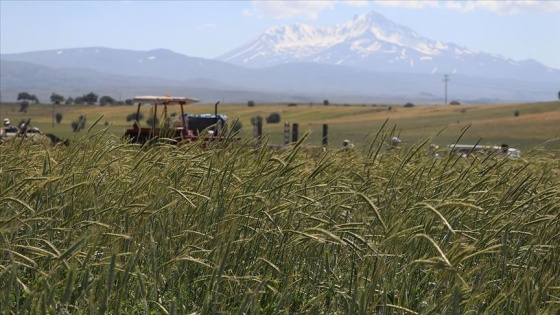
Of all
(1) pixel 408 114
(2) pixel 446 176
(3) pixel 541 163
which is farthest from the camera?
(1) pixel 408 114

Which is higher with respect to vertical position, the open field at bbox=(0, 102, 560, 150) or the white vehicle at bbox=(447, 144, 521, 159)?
the white vehicle at bbox=(447, 144, 521, 159)

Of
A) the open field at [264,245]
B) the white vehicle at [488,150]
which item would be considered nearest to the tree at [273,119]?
the white vehicle at [488,150]

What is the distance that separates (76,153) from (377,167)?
2.91 m

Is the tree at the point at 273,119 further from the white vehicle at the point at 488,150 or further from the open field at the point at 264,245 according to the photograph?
the open field at the point at 264,245

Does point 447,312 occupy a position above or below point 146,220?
below

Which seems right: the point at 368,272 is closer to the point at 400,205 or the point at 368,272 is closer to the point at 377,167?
the point at 400,205

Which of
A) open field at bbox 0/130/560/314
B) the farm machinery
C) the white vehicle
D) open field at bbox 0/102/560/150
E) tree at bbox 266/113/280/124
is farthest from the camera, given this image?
tree at bbox 266/113/280/124

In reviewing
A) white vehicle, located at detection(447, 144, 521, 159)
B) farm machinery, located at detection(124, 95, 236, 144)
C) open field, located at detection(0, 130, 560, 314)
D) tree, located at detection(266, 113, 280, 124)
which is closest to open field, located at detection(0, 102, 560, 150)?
tree, located at detection(266, 113, 280, 124)

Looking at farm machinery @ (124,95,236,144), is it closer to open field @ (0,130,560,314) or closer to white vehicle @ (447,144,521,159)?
open field @ (0,130,560,314)

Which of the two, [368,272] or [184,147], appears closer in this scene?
[368,272]

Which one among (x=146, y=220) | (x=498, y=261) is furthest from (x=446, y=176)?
Answer: (x=146, y=220)

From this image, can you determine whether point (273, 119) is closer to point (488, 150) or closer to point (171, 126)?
point (171, 126)

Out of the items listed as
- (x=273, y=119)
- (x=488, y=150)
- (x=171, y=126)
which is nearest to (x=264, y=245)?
(x=488, y=150)

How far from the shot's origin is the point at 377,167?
834 centimetres
